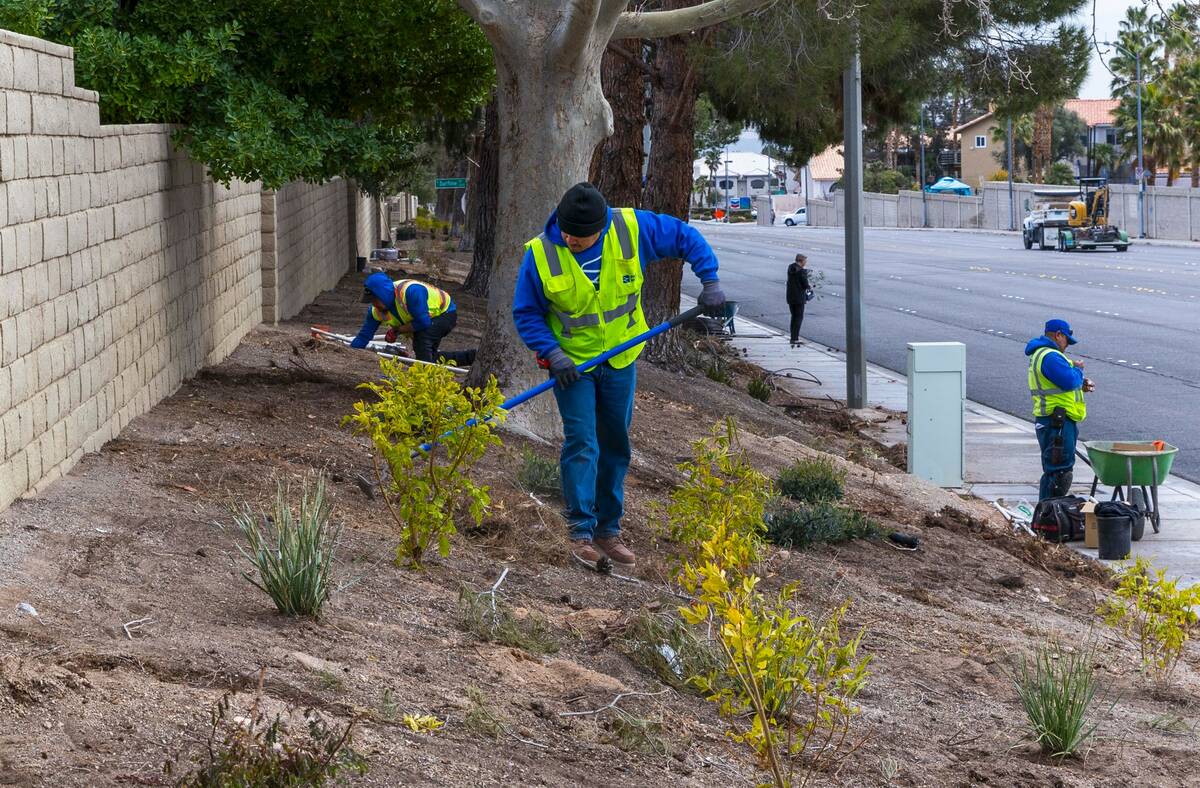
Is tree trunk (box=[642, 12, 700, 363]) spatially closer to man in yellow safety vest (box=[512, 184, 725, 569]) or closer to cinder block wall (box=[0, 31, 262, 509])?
cinder block wall (box=[0, 31, 262, 509])

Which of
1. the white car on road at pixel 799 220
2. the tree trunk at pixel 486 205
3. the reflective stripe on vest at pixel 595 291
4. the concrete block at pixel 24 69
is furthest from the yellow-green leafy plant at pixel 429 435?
the white car on road at pixel 799 220

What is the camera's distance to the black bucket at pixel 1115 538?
33.0 ft

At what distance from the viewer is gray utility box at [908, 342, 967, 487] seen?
12.6 m

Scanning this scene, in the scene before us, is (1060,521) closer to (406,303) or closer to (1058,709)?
(406,303)

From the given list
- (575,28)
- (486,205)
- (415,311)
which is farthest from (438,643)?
(486,205)

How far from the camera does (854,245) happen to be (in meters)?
16.9

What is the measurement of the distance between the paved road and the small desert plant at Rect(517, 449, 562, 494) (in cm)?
702

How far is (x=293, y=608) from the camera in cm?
508

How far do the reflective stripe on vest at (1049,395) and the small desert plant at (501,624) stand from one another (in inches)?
273

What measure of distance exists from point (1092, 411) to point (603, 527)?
10.7 m

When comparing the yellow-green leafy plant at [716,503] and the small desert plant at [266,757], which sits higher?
the yellow-green leafy plant at [716,503]

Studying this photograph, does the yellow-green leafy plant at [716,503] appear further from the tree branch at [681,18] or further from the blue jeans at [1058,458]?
the blue jeans at [1058,458]

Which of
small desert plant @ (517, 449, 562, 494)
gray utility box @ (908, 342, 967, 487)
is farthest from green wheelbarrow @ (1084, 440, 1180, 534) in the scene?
small desert plant @ (517, 449, 562, 494)

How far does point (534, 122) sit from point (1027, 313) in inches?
781
